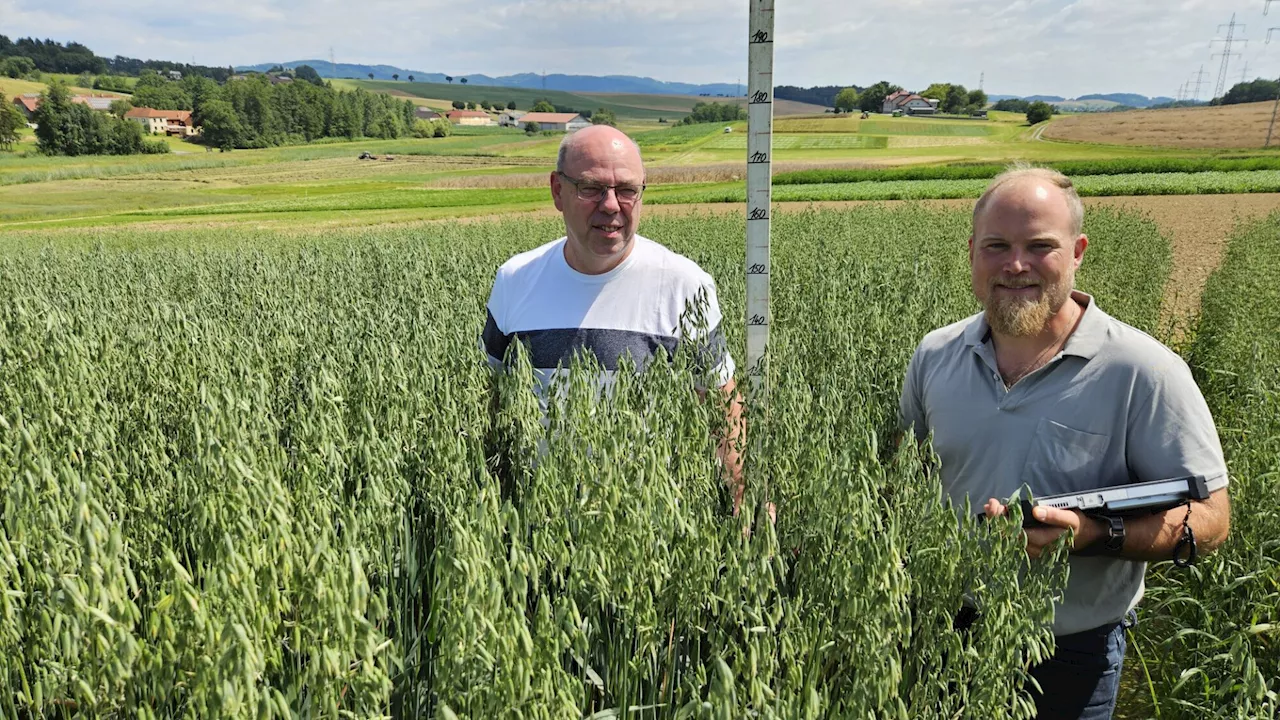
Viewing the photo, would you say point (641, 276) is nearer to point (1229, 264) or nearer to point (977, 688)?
point (977, 688)

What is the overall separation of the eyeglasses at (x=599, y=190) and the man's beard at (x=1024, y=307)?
1418mm

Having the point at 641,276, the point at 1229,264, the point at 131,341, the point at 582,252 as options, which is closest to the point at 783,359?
the point at 641,276

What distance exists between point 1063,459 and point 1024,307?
509 mm

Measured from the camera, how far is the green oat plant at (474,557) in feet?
3.95

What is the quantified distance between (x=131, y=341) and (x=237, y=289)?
5579mm

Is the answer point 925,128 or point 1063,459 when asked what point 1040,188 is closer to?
point 1063,459

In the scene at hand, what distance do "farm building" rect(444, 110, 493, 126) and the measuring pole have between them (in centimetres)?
16154

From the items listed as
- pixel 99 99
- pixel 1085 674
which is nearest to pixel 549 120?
pixel 99 99

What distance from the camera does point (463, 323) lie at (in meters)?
5.27

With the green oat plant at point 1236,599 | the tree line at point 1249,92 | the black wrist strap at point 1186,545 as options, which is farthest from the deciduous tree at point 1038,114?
the black wrist strap at point 1186,545

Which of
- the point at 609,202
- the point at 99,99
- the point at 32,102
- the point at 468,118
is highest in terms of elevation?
the point at 99,99

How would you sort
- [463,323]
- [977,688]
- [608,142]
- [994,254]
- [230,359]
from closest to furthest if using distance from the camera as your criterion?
[977,688]
[994,254]
[608,142]
[230,359]
[463,323]

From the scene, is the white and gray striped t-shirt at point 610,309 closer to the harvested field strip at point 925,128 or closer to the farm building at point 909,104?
the harvested field strip at point 925,128

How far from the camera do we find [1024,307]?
245 cm
